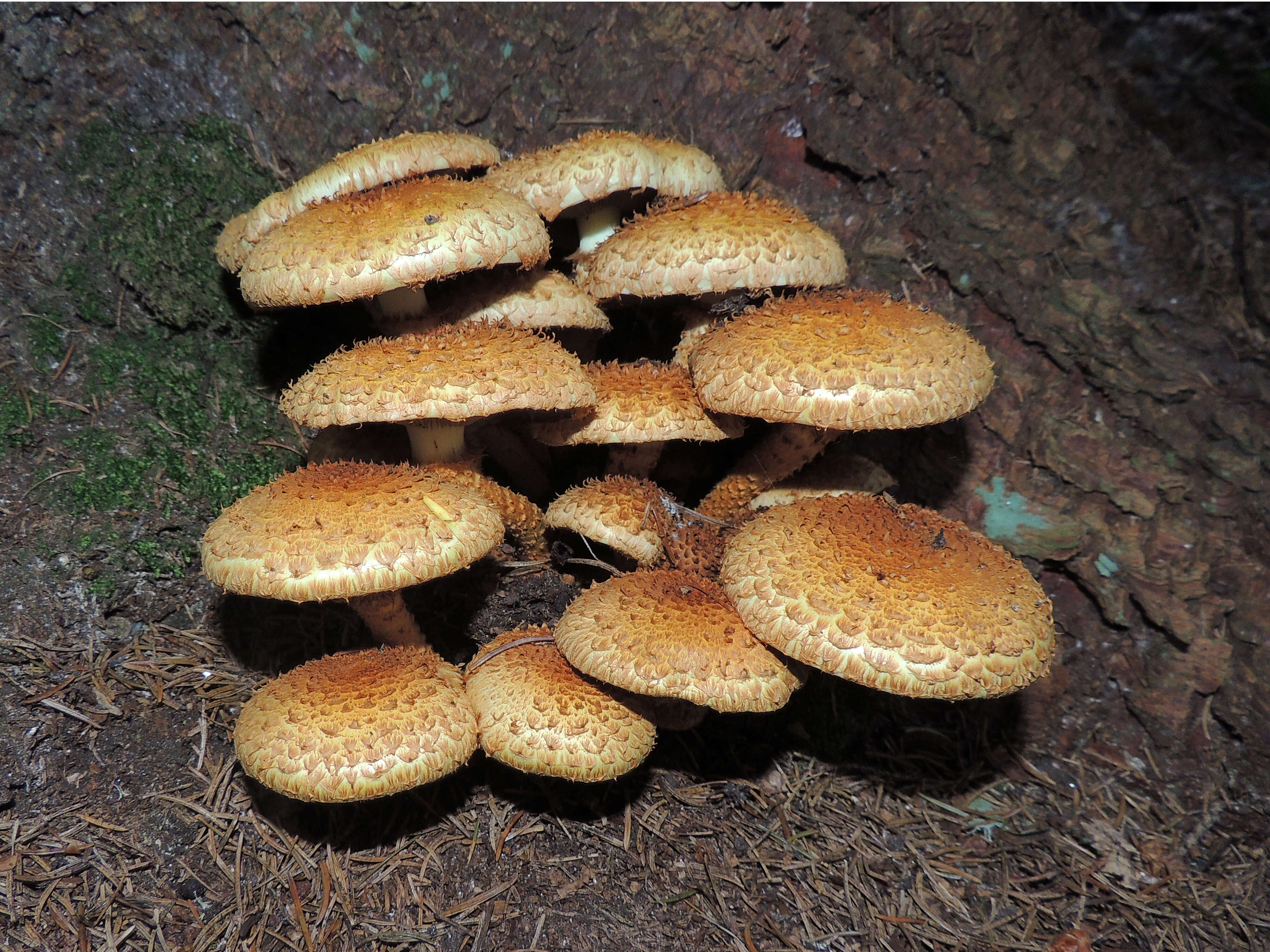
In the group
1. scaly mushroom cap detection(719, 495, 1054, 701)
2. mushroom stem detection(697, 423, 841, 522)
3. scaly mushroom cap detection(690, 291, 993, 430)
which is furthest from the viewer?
mushroom stem detection(697, 423, 841, 522)

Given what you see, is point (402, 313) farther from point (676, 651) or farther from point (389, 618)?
point (676, 651)

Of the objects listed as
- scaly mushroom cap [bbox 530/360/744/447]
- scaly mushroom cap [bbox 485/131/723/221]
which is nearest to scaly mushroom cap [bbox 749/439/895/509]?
scaly mushroom cap [bbox 530/360/744/447]

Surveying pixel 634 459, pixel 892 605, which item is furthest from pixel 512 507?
pixel 892 605

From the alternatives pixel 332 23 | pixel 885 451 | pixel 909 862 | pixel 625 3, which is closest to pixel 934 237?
pixel 885 451

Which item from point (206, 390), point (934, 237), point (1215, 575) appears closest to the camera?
point (1215, 575)

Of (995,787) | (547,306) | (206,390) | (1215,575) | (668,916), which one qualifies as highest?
(547,306)

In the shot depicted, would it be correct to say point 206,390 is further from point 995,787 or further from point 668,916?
point 995,787

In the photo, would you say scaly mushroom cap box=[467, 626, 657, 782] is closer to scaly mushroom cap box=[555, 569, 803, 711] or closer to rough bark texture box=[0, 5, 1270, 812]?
scaly mushroom cap box=[555, 569, 803, 711]

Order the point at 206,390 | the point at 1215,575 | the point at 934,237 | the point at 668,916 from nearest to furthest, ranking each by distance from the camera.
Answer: the point at 668,916 → the point at 1215,575 → the point at 206,390 → the point at 934,237
